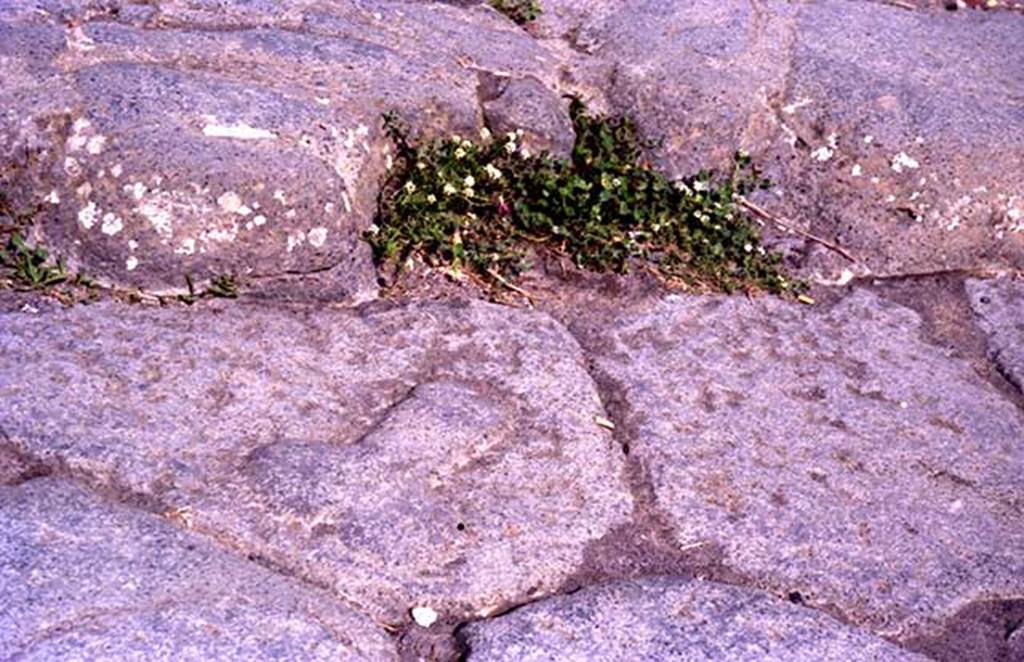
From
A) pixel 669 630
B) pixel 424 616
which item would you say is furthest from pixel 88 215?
pixel 669 630

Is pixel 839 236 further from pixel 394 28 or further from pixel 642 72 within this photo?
pixel 394 28

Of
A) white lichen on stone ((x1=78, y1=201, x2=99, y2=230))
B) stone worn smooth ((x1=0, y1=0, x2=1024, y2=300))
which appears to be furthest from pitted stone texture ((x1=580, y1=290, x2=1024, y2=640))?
white lichen on stone ((x1=78, y1=201, x2=99, y2=230))

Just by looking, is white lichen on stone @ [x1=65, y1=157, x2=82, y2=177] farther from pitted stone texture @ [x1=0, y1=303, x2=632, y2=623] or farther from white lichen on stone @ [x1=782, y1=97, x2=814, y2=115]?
white lichen on stone @ [x1=782, y1=97, x2=814, y2=115]

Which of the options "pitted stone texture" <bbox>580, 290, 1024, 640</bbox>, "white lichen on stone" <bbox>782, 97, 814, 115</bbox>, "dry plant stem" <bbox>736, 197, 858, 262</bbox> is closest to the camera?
"pitted stone texture" <bbox>580, 290, 1024, 640</bbox>

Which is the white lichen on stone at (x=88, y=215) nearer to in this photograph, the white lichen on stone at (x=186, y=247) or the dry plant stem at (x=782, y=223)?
the white lichen on stone at (x=186, y=247)

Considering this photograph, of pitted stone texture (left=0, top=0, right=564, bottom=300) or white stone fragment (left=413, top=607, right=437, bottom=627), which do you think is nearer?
white stone fragment (left=413, top=607, right=437, bottom=627)
